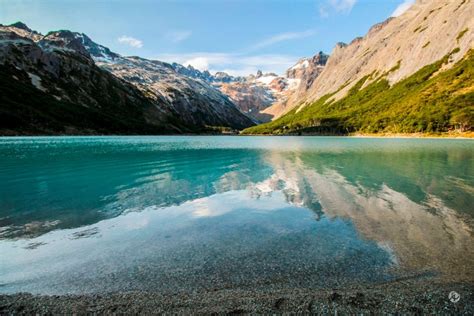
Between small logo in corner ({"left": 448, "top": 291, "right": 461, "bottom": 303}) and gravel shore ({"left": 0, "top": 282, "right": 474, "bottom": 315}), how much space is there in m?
0.09

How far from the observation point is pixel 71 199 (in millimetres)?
24672

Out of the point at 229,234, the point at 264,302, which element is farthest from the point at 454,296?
the point at 229,234

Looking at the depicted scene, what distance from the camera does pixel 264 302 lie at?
30.1ft

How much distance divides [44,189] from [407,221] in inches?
1175

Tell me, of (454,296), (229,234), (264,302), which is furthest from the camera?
(229,234)

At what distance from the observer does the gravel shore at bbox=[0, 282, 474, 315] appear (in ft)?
28.8

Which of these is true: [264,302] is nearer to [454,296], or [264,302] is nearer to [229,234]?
[454,296]

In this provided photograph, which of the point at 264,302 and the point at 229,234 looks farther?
the point at 229,234

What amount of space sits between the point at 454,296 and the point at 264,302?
591 cm

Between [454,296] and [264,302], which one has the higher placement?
[264,302]

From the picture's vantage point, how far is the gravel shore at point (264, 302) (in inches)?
346

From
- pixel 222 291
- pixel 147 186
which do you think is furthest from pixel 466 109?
pixel 222 291

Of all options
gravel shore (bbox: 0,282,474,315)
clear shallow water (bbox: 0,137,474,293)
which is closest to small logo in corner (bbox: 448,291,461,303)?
gravel shore (bbox: 0,282,474,315)

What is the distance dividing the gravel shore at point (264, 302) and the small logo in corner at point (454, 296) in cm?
9
